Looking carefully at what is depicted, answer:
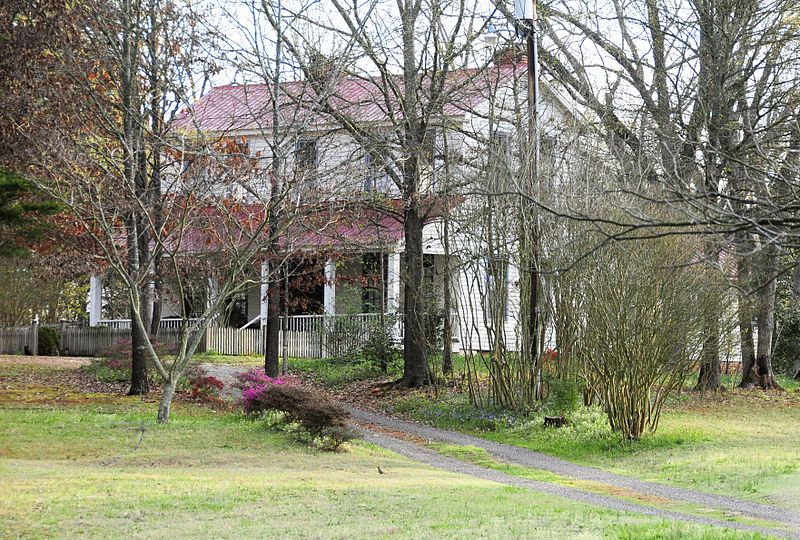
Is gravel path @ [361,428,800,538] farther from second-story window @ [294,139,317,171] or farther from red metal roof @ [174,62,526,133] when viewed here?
red metal roof @ [174,62,526,133]

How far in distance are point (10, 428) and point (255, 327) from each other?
65.3 ft

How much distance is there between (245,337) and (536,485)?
65.1ft

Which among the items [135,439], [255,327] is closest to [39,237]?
[135,439]

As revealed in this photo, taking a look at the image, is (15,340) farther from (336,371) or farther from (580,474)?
(580,474)

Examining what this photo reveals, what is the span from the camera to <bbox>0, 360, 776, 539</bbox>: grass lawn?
27.6ft

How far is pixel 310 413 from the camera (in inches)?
541

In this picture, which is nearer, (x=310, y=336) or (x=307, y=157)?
(x=307, y=157)

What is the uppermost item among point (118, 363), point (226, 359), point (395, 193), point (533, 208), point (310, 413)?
point (395, 193)

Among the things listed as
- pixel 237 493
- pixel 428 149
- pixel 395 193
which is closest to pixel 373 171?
pixel 428 149

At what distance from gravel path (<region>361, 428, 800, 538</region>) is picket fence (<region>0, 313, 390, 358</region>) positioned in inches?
440

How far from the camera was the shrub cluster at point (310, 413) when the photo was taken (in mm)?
13586

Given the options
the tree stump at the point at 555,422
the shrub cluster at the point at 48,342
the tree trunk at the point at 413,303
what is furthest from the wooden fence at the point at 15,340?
the tree stump at the point at 555,422

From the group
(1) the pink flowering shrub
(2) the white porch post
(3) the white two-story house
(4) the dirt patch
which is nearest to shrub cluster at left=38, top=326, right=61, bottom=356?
(4) the dirt patch

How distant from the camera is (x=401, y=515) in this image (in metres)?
9.15
